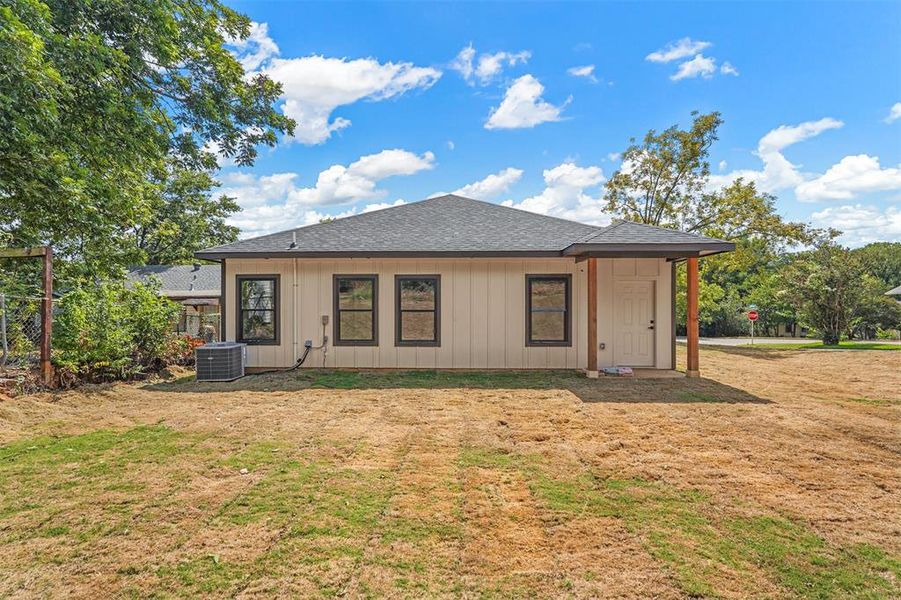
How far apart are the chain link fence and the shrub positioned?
1.08ft

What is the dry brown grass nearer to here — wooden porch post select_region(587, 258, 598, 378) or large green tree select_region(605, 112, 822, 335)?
wooden porch post select_region(587, 258, 598, 378)

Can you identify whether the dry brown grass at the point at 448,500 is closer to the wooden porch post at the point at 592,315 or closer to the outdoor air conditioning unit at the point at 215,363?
the outdoor air conditioning unit at the point at 215,363

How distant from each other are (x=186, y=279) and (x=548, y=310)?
16734 mm

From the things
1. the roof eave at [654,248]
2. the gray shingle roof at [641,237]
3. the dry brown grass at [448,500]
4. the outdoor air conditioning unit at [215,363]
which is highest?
the gray shingle roof at [641,237]

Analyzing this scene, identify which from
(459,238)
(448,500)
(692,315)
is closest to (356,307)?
(459,238)

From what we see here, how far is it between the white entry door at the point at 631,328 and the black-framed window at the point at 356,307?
15.7ft

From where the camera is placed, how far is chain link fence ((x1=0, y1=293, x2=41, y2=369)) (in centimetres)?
605

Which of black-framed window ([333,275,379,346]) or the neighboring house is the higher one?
the neighboring house

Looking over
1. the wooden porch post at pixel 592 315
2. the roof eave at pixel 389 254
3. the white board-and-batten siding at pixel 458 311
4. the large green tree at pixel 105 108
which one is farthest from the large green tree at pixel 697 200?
the large green tree at pixel 105 108

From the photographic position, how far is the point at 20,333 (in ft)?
21.2

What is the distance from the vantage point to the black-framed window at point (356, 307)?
8734 mm

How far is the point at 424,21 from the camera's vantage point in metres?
10.8

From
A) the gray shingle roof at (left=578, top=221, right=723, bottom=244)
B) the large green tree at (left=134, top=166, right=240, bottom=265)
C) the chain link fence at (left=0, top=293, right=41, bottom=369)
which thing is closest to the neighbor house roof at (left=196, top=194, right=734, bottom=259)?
the gray shingle roof at (left=578, top=221, right=723, bottom=244)

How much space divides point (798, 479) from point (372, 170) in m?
24.5
